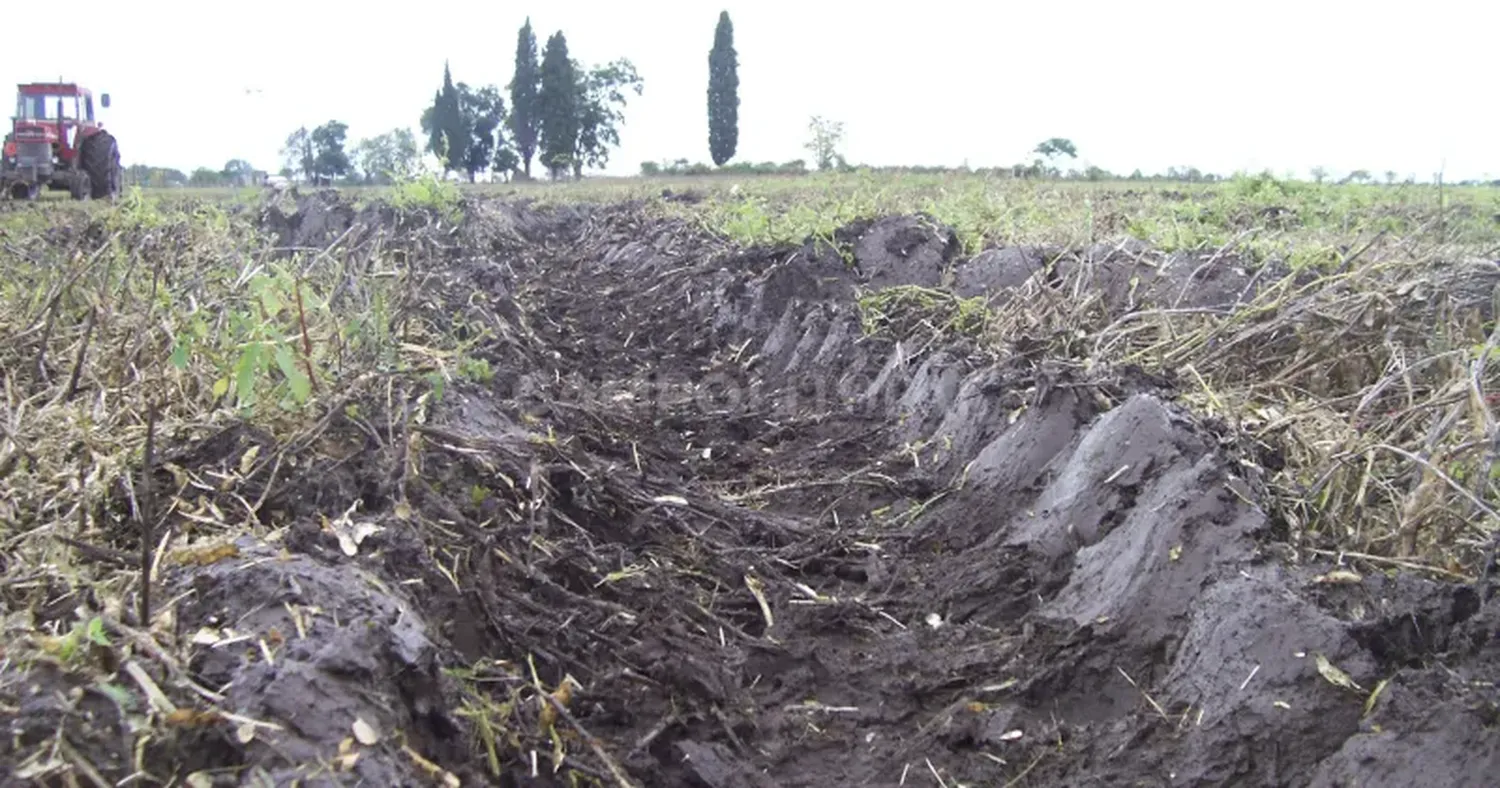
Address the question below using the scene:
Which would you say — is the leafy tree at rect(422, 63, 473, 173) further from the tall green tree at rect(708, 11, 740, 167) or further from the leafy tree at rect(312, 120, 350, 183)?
the tall green tree at rect(708, 11, 740, 167)

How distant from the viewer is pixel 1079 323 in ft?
16.5

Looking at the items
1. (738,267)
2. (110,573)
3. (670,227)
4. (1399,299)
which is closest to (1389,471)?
(1399,299)

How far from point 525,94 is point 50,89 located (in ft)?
119

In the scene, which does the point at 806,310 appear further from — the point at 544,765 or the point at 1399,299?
the point at 544,765

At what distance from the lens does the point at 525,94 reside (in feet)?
181

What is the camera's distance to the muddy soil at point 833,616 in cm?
216

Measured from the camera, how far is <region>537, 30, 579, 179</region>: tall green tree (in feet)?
Result: 171

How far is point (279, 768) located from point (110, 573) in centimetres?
88

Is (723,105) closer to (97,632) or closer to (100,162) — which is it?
(100,162)

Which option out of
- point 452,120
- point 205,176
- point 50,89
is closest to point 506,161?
point 452,120

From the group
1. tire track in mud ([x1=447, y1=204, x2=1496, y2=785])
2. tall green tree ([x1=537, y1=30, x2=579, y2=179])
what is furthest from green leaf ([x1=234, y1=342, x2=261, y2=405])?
tall green tree ([x1=537, y1=30, x2=579, y2=179])

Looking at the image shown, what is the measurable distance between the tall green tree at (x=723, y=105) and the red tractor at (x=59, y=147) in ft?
114

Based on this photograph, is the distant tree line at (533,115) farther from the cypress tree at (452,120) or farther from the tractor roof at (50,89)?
the tractor roof at (50,89)

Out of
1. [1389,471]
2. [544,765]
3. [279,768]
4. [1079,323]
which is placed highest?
[1079,323]
